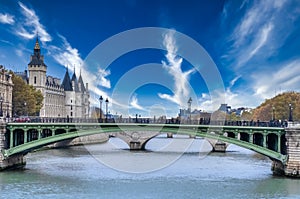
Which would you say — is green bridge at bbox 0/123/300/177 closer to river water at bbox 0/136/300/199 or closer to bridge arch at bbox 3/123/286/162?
bridge arch at bbox 3/123/286/162

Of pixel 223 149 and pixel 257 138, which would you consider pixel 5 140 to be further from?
pixel 223 149

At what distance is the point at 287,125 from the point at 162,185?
462 inches

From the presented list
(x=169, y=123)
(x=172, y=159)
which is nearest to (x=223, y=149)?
(x=172, y=159)

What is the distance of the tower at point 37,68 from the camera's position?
407 feet

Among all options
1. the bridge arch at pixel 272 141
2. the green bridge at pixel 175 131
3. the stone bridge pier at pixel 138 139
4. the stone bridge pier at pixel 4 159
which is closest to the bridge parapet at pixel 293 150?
the green bridge at pixel 175 131

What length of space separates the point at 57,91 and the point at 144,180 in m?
107

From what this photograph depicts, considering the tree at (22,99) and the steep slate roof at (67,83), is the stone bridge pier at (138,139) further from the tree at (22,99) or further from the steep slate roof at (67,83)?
the steep slate roof at (67,83)

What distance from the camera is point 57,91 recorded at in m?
145

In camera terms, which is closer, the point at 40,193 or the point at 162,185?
the point at 40,193

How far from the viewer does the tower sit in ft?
407

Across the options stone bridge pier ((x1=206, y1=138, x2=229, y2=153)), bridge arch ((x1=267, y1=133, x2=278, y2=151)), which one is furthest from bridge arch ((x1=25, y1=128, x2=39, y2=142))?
stone bridge pier ((x1=206, y1=138, x2=229, y2=153))

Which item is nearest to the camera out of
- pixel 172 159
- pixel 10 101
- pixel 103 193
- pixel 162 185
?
pixel 103 193

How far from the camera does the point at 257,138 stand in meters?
51.1

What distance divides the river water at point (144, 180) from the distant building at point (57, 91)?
233 ft
